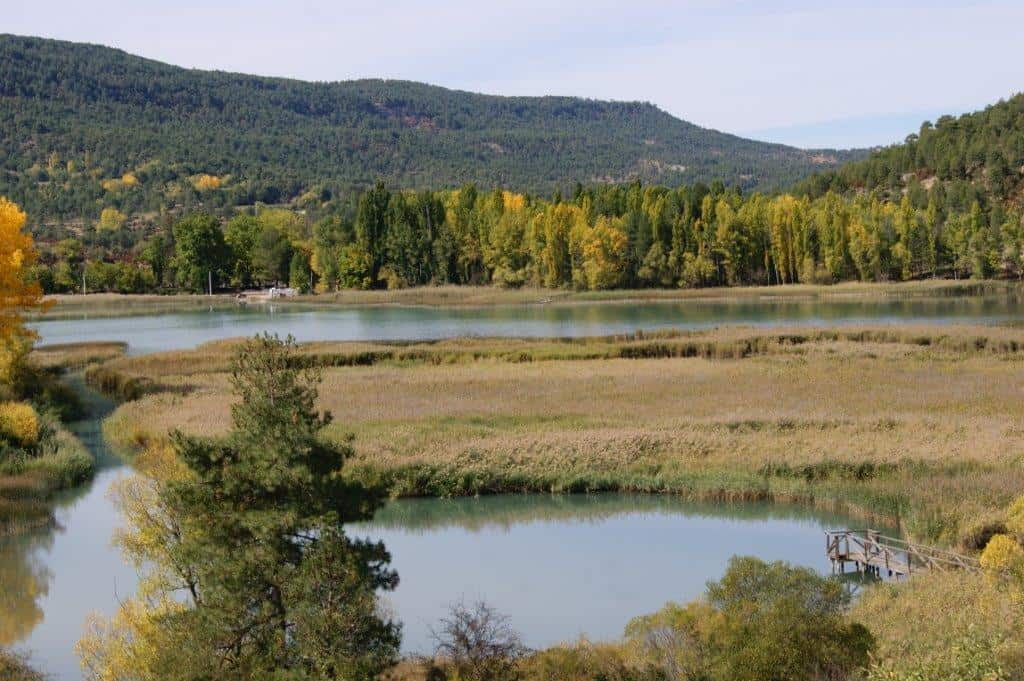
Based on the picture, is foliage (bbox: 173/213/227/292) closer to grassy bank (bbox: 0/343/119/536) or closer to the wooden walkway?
grassy bank (bbox: 0/343/119/536)

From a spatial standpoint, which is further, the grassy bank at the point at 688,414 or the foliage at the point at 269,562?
the grassy bank at the point at 688,414

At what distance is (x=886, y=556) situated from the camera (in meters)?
22.5

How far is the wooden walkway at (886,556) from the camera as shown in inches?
858

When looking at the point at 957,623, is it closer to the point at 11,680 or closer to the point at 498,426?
the point at 11,680

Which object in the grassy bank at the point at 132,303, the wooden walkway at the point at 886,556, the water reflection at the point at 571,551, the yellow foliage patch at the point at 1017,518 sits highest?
the grassy bank at the point at 132,303

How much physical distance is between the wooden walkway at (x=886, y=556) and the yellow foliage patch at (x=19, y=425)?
77.4 feet

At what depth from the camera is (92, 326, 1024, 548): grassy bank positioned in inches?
1144

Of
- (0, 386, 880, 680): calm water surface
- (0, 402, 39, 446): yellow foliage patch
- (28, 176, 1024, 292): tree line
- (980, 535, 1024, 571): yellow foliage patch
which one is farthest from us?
(28, 176, 1024, 292): tree line

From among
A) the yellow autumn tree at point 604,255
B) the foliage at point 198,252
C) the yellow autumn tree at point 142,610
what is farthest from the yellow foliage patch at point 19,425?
the foliage at point 198,252

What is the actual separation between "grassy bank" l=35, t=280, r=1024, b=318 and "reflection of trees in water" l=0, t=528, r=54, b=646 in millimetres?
76405

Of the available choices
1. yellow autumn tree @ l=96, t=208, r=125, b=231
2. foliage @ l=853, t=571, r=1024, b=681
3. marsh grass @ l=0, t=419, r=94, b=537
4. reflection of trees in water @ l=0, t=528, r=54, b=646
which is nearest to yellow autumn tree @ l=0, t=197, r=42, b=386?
marsh grass @ l=0, t=419, r=94, b=537

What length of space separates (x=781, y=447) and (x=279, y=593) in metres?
19.7

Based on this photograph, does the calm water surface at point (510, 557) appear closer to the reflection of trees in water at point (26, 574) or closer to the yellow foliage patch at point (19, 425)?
the reflection of trees in water at point (26, 574)


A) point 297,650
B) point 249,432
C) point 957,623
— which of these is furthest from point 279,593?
point 957,623
